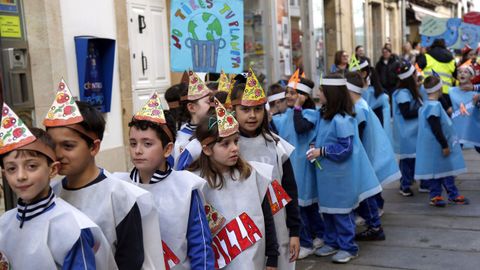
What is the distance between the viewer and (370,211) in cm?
563

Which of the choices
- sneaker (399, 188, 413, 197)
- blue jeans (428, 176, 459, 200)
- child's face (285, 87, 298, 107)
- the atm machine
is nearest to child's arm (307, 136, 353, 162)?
child's face (285, 87, 298, 107)

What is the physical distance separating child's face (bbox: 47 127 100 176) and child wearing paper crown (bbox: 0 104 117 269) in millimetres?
147

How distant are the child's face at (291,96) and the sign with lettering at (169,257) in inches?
118

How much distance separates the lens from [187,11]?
15.4 feet

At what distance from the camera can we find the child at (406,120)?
7.16 metres

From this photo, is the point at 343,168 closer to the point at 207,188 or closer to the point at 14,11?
the point at 207,188

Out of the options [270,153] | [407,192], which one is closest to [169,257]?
[270,153]

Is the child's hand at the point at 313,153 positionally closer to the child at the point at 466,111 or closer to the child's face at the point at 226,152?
the child's face at the point at 226,152

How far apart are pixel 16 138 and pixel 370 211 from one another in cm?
412

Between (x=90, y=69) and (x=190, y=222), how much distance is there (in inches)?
182

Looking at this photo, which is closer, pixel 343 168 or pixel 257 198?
pixel 257 198

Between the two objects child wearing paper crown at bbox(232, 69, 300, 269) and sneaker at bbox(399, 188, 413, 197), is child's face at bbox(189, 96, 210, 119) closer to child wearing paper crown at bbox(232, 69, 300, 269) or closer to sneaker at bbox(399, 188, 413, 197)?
child wearing paper crown at bbox(232, 69, 300, 269)

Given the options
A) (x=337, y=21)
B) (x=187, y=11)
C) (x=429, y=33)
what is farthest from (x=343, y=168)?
(x=337, y=21)

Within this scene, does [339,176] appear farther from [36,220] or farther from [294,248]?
[36,220]
